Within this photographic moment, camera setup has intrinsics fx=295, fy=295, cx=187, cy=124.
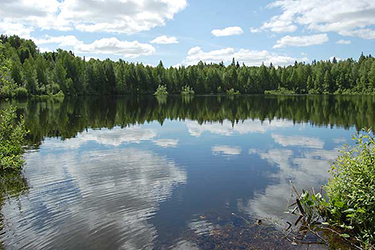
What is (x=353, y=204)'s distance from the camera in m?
12.1

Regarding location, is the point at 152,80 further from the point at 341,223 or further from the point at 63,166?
the point at 341,223

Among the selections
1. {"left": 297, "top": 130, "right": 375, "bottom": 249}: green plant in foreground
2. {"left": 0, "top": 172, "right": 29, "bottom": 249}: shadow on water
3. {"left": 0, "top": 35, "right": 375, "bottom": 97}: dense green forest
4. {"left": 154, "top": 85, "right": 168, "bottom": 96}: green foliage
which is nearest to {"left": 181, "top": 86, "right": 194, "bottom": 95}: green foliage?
{"left": 0, "top": 35, "right": 375, "bottom": 97}: dense green forest

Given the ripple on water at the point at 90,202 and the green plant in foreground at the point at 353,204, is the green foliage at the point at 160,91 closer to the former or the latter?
the ripple on water at the point at 90,202

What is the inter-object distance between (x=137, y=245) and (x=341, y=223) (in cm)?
846

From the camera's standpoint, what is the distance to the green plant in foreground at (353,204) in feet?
36.6

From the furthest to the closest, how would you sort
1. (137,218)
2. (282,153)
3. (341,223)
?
(282,153) < (137,218) < (341,223)

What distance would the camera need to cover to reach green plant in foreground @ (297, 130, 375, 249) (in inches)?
439

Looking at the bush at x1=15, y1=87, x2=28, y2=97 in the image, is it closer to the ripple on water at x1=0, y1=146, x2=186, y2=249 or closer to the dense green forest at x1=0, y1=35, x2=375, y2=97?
the dense green forest at x1=0, y1=35, x2=375, y2=97

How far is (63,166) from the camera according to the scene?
73.1 ft

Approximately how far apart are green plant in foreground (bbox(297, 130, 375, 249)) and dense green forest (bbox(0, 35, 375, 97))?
12333cm

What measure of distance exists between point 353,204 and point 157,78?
591 ft

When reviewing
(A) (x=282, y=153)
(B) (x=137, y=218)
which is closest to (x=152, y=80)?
(A) (x=282, y=153)

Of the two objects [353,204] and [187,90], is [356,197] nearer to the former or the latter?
[353,204]

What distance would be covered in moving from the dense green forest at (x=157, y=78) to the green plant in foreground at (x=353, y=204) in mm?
123331
